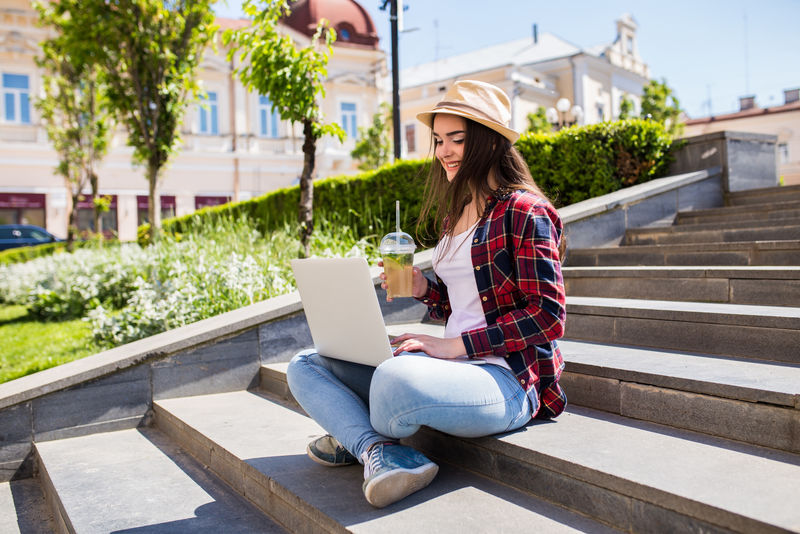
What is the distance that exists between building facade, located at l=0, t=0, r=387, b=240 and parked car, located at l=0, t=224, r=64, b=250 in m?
1.97

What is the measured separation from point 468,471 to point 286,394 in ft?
5.83

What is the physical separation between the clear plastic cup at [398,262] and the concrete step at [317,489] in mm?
756

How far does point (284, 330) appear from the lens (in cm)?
461

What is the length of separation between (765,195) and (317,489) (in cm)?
552

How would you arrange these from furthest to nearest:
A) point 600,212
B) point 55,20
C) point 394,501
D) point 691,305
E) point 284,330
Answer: point 55,20, point 600,212, point 284,330, point 691,305, point 394,501

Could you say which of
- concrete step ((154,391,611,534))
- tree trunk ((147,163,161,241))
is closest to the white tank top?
concrete step ((154,391,611,534))

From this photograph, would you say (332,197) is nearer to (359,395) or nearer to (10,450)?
(10,450)

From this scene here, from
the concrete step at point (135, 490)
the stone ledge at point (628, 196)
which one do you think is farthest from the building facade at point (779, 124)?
the concrete step at point (135, 490)

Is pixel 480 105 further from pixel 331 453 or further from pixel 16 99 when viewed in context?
pixel 16 99

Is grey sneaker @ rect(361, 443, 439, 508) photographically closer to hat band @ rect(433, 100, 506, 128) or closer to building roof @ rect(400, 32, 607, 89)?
hat band @ rect(433, 100, 506, 128)

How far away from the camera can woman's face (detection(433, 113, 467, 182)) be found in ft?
8.34

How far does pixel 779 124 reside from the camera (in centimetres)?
3953

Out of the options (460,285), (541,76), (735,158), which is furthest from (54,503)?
(541,76)


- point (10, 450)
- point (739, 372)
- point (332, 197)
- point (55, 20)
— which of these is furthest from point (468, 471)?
point (55, 20)
